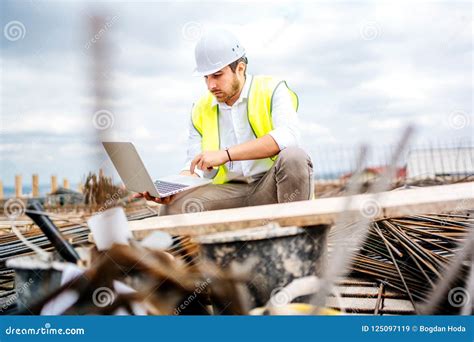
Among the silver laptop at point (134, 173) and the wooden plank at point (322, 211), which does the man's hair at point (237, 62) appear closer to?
the silver laptop at point (134, 173)

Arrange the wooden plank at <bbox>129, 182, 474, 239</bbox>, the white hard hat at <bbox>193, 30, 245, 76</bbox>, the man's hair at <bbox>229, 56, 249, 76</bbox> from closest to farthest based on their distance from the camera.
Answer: the wooden plank at <bbox>129, 182, 474, 239</bbox> < the white hard hat at <bbox>193, 30, 245, 76</bbox> < the man's hair at <bbox>229, 56, 249, 76</bbox>

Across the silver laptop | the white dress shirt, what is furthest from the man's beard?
the silver laptop

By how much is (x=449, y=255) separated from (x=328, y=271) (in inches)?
37.3

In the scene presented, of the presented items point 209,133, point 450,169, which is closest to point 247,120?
point 209,133

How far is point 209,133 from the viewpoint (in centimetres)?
391

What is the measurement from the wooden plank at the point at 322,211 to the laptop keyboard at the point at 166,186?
0.25m

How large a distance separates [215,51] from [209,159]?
0.64 m

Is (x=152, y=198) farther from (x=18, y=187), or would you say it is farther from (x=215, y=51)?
(x=215, y=51)

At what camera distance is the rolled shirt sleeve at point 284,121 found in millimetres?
3572

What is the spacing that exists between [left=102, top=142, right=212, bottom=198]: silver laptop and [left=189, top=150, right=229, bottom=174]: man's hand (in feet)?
0.43

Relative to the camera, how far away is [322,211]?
9.15ft

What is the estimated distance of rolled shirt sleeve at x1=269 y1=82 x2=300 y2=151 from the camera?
3.57m

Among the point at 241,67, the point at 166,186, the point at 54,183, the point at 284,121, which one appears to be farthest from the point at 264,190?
the point at 54,183

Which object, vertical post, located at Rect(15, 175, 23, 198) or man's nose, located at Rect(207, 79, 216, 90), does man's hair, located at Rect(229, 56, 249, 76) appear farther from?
vertical post, located at Rect(15, 175, 23, 198)
